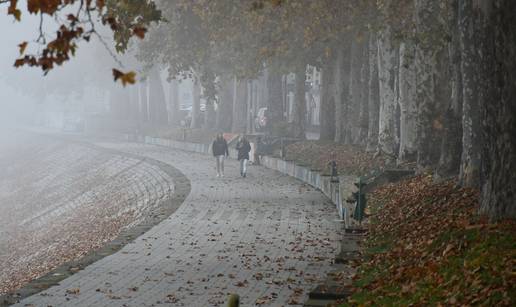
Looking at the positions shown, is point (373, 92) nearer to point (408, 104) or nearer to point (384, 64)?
point (384, 64)

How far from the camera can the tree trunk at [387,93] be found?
35.3 meters

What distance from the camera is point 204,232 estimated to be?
953 inches

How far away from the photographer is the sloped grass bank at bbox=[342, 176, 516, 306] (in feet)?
36.8

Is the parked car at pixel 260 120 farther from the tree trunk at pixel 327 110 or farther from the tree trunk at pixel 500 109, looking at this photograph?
the tree trunk at pixel 500 109

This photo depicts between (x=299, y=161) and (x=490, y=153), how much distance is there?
27809mm

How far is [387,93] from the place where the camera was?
35719 millimetres

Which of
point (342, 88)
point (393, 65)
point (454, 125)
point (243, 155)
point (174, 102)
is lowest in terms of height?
point (243, 155)

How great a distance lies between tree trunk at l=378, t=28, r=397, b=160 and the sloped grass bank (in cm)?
1474

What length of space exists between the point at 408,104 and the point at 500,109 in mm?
14933

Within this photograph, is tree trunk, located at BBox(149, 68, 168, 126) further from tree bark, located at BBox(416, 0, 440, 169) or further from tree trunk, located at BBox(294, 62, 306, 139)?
tree bark, located at BBox(416, 0, 440, 169)

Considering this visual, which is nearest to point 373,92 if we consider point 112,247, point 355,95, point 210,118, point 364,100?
point 364,100

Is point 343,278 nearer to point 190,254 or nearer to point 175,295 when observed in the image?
point 175,295

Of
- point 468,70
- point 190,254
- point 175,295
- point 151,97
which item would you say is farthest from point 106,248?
point 151,97

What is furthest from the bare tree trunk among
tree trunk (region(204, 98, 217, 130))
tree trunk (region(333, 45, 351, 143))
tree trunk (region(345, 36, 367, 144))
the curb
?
tree trunk (region(204, 98, 217, 130))
